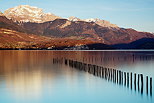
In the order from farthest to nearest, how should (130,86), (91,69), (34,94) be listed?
(91,69) < (130,86) < (34,94)

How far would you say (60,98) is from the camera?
3244cm

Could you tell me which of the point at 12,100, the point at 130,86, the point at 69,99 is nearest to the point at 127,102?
the point at 69,99

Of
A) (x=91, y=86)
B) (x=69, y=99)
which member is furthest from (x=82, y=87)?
(x=69, y=99)

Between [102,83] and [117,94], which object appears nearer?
[117,94]

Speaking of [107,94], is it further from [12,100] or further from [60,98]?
[12,100]

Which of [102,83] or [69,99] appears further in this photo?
[102,83]

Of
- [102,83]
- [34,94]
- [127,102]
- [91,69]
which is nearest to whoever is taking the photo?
[127,102]

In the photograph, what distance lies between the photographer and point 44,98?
31781 millimetres

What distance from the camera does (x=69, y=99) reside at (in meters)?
31.9

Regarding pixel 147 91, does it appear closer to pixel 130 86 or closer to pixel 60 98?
pixel 130 86

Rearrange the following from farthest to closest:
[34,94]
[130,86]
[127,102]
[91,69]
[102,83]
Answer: [91,69], [102,83], [130,86], [34,94], [127,102]

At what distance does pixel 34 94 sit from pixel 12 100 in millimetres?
3379

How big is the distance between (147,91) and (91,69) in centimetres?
2698

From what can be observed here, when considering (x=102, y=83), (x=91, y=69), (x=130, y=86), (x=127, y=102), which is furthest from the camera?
(x=91, y=69)
